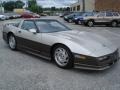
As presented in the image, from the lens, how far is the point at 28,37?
6316 mm

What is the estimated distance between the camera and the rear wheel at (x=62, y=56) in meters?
5.02

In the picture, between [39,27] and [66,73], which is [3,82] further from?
[39,27]

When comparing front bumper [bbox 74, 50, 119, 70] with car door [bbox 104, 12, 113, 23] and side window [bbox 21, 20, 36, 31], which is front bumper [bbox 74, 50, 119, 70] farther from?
car door [bbox 104, 12, 113, 23]

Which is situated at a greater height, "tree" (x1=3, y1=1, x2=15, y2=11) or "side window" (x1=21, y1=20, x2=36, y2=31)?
"tree" (x1=3, y1=1, x2=15, y2=11)

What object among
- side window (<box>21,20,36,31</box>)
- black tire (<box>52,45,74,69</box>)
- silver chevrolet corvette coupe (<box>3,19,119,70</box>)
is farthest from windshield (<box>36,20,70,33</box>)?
black tire (<box>52,45,74,69</box>)

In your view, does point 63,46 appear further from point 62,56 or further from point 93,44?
point 93,44

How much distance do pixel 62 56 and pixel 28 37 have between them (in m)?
1.61

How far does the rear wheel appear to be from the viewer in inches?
198

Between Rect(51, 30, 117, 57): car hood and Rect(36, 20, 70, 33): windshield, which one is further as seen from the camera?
Rect(36, 20, 70, 33): windshield

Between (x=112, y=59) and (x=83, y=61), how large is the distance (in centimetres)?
80

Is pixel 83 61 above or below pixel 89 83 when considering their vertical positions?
above

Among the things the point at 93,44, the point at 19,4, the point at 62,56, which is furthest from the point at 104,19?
the point at 19,4

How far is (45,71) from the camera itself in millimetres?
5094

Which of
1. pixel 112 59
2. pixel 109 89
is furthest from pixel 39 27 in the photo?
pixel 109 89
